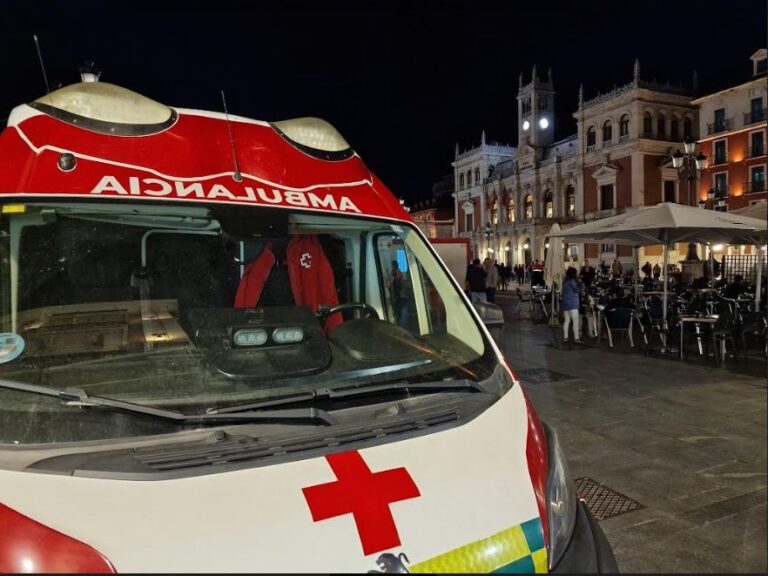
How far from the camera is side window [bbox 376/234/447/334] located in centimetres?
296

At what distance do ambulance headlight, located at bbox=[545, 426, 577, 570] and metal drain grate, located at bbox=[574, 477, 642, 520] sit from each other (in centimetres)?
191

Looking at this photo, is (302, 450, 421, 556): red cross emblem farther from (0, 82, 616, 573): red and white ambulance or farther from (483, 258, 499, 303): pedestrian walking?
(483, 258, 499, 303): pedestrian walking

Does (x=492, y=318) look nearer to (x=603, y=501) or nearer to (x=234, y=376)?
(x=234, y=376)

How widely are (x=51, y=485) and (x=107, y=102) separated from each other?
1629 millimetres

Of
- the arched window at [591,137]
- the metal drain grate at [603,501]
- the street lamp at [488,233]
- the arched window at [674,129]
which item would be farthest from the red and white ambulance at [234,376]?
the street lamp at [488,233]

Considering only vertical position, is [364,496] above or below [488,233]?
below

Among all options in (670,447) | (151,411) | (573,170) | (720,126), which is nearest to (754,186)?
(720,126)

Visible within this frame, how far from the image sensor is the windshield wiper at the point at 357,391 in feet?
5.98

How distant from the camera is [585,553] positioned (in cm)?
172

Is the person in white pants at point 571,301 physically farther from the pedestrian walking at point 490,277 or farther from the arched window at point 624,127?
the arched window at point 624,127

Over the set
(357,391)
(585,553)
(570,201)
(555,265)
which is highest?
(570,201)

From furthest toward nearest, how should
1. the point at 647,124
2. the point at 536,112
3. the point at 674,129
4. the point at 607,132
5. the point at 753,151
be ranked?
1. the point at 536,112
2. the point at 607,132
3. the point at 674,129
4. the point at 647,124
5. the point at 753,151

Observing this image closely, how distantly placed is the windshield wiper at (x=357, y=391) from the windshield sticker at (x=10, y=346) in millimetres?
729

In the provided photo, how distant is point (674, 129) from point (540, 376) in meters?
46.5
